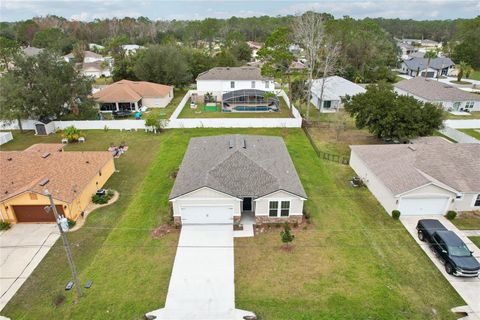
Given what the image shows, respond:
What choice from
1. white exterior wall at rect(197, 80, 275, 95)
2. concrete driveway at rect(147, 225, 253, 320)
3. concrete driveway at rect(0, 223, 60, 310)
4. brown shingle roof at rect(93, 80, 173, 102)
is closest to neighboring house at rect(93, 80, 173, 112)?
brown shingle roof at rect(93, 80, 173, 102)

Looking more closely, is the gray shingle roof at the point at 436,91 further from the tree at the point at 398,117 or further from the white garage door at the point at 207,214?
the white garage door at the point at 207,214

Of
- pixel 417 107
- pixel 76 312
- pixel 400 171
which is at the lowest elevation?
pixel 76 312

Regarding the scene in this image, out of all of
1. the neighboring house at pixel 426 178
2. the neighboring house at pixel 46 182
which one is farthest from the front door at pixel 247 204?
the neighboring house at pixel 46 182

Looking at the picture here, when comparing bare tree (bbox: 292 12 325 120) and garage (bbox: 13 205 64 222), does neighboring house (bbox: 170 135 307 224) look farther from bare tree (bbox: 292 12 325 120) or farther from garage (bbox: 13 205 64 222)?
bare tree (bbox: 292 12 325 120)

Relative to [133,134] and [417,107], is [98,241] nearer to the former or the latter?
[133,134]

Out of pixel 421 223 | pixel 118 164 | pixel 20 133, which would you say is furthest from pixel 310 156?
pixel 20 133

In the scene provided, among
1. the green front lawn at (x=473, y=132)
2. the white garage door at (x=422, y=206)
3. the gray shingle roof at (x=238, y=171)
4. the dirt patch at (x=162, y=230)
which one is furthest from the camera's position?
the green front lawn at (x=473, y=132)
